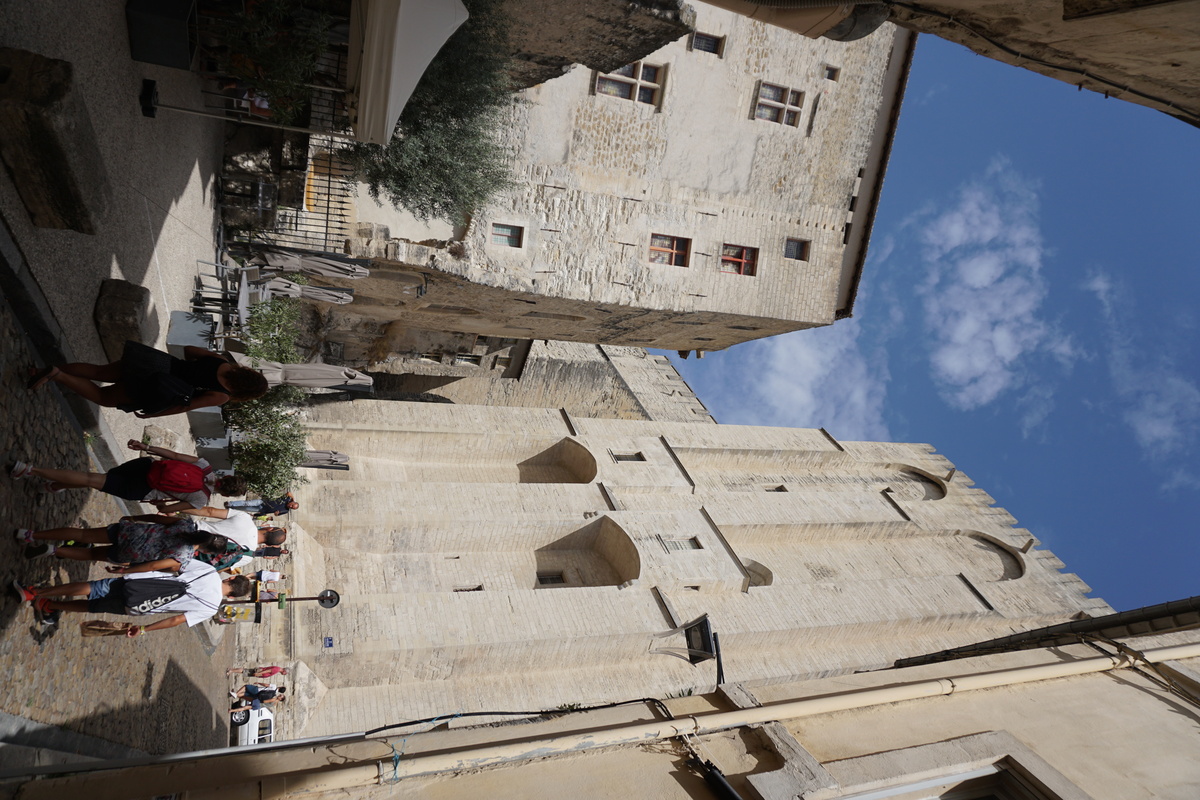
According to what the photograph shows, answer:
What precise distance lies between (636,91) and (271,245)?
8072 mm

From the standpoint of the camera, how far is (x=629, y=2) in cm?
1026

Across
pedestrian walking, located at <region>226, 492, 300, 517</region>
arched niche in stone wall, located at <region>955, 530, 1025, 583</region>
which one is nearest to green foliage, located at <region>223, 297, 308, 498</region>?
pedestrian walking, located at <region>226, 492, 300, 517</region>

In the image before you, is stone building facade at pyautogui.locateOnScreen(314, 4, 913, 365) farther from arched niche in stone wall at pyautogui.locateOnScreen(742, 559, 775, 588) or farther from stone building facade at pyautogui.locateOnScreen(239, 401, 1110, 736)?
arched niche in stone wall at pyautogui.locateOnScreen(742, 559, 775, 588)

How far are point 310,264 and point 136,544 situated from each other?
8161 millimetres

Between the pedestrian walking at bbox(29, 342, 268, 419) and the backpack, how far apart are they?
0.44 m

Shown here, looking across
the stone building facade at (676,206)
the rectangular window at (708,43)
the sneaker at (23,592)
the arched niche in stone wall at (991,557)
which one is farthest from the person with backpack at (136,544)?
the arched niche in stone wall at (991,557)

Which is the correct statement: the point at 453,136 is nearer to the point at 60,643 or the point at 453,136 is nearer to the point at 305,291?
Answer: the point at 305,291

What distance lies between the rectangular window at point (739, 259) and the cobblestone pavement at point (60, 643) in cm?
1334

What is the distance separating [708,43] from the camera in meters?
15.5

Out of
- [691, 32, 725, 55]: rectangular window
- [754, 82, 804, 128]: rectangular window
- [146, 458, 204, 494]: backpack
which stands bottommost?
[146, 458, 204, 494]: backpack

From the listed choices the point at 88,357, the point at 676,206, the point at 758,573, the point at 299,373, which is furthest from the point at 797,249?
the point at 88,357

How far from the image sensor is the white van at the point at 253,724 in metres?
9.76

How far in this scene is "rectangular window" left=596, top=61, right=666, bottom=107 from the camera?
1504 centimetres

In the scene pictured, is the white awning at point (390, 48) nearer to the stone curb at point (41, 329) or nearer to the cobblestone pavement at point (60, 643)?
the stone curb at point (41, 329)
